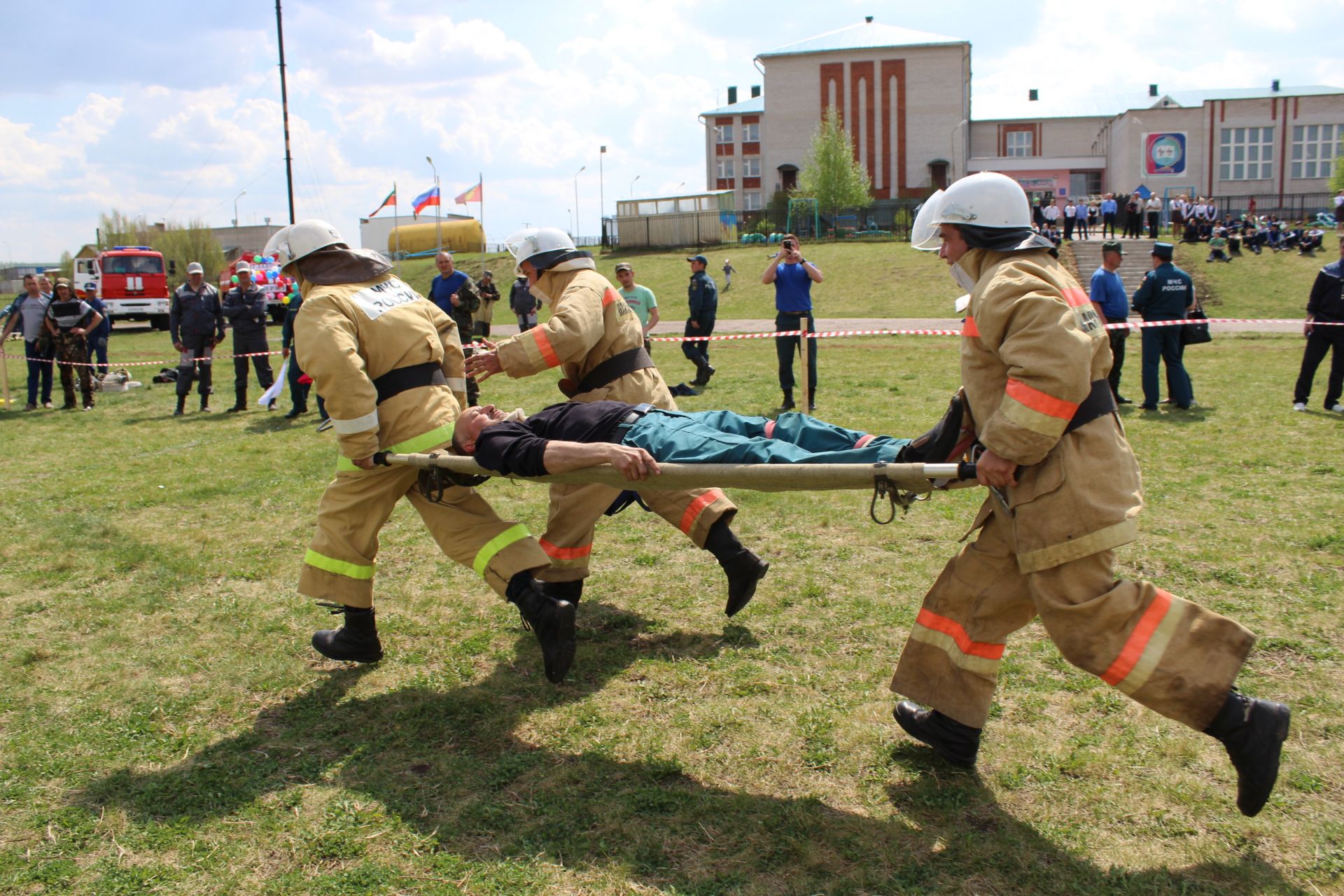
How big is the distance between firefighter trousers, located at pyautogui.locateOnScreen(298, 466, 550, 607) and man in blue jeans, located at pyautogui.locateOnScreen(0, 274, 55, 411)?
1290cm

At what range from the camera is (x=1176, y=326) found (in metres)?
11.3

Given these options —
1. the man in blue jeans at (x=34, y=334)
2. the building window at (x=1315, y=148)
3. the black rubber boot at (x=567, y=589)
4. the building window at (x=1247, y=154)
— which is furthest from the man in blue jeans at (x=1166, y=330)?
the building window at (x=1315, y=148)

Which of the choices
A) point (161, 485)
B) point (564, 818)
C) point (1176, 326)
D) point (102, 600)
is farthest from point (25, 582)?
point (1176, 326)

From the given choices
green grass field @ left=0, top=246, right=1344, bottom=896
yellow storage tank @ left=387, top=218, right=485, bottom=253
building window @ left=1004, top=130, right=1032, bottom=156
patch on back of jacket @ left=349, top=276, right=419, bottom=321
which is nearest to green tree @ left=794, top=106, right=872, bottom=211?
building window @ left=1004, top=130, right=1032, bottom=156

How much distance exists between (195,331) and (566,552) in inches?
434

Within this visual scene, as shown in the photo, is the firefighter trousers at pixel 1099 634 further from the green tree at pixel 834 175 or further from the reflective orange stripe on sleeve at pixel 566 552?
the green tree at pixel 834 175

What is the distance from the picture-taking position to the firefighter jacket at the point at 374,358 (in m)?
4.18

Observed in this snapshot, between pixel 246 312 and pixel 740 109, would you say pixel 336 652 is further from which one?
pixel 740 109

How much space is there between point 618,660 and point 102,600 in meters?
3.26

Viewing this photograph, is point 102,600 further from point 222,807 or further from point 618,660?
point 618,660

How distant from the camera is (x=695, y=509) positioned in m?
4.91

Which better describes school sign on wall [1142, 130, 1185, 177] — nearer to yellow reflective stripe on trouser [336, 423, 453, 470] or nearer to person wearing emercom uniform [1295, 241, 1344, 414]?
person wearing emercom uniform [1295, 241, 1344, 414]

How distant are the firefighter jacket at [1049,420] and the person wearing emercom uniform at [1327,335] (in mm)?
9598

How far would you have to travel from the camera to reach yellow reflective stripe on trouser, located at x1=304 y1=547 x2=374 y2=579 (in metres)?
4.45
